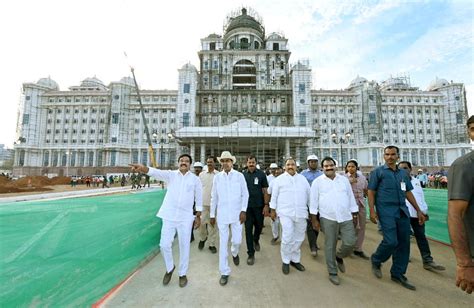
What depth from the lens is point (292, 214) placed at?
13.3ft

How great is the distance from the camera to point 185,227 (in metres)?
3.56

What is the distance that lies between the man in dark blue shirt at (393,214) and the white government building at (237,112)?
1350 inches

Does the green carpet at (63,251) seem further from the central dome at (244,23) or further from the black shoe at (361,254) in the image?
the central dome at (244,23)

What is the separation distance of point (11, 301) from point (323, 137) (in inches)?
2155

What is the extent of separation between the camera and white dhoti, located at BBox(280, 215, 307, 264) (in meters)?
4.02

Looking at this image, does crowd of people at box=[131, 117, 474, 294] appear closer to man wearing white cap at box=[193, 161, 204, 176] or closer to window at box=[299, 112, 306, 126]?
man wearing white cap at box=[193, 161, 204, 176]

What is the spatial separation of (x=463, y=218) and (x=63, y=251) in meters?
3.83

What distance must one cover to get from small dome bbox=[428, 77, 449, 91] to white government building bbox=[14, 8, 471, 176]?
0.99ft

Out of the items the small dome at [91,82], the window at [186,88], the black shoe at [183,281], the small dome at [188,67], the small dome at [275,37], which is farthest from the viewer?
the small dome at [91,82]

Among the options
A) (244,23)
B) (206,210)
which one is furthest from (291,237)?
(244,23)

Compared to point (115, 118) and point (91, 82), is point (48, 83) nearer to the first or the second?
point (91, 82)

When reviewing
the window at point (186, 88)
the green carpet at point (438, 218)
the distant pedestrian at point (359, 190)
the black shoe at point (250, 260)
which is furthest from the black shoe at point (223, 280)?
the window at point (186, 88)

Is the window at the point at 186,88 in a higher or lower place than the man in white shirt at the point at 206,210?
higher

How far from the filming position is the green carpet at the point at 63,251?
2.22 meters
